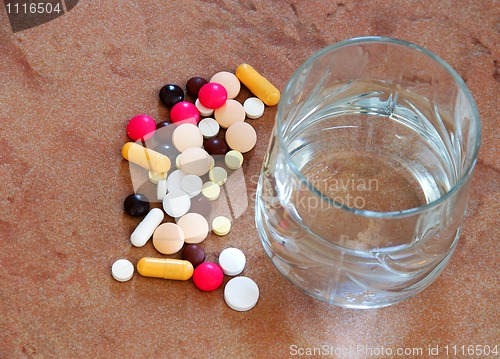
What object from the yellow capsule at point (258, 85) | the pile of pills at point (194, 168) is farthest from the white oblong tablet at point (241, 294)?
the yellow capsule at point (258, 85)

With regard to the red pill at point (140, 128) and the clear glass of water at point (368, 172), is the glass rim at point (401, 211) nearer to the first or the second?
the clear glass of water at point (368, 172)

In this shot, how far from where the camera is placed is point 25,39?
93cm

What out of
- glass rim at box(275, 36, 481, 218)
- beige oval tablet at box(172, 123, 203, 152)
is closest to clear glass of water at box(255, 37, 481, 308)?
glass rim at box(275, 36, 481, 218)

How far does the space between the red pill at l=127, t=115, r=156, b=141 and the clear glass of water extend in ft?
0.49

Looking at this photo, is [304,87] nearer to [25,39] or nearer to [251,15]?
[251,15]

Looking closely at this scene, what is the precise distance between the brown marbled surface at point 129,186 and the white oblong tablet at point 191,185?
0.18 ft

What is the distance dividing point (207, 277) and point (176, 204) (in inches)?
3.7

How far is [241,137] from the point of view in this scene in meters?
0.87

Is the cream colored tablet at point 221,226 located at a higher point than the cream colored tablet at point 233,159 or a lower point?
lower

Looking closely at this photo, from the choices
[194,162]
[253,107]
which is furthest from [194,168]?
[253,107]

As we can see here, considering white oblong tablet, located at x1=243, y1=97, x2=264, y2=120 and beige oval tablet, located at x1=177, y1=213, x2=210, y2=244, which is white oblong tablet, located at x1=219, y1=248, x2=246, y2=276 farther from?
white oblong tablet, located at x1=243, y1=97, x2=264, y2=120

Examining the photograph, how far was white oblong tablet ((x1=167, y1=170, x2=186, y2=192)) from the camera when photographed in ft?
2.79

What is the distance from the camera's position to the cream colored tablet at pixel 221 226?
0.83 meters

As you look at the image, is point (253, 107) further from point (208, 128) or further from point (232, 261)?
point (232, 261)
